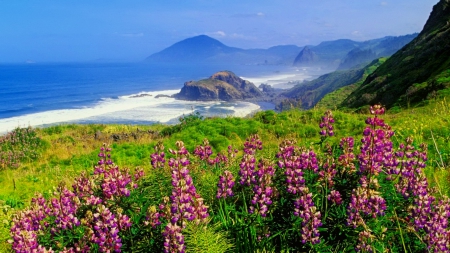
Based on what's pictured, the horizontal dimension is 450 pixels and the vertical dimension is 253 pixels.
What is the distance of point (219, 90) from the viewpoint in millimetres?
166625

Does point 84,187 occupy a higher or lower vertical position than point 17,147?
higher

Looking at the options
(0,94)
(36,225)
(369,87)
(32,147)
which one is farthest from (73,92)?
(36,225)

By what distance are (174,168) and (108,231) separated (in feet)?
2.76

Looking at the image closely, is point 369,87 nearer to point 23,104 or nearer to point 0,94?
point 23,104

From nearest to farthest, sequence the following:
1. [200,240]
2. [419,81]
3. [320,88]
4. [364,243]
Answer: [364,243], [200,240], [419,81], [320,88]

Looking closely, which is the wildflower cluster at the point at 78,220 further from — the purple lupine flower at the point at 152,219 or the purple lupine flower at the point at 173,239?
the purple lupine flower at the point at 173,239

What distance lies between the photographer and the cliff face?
153m

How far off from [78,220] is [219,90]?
164184 millimetres

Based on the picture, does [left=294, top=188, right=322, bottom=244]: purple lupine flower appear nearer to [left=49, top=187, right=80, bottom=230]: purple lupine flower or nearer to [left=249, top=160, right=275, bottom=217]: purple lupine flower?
[left=249, top=160, right=275, bottom=217]: purple lupine flower

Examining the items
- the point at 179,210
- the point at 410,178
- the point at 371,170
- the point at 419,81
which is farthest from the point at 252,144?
the point at 419,81

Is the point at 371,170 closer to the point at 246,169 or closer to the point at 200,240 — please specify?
the point at 246,169

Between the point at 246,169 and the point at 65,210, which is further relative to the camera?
the point at 246,169

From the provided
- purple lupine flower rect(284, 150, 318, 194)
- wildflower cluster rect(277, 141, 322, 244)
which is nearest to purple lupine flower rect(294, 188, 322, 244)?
wildflower cluster rect(277, 141, 322, 244)

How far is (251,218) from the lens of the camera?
146 inches
